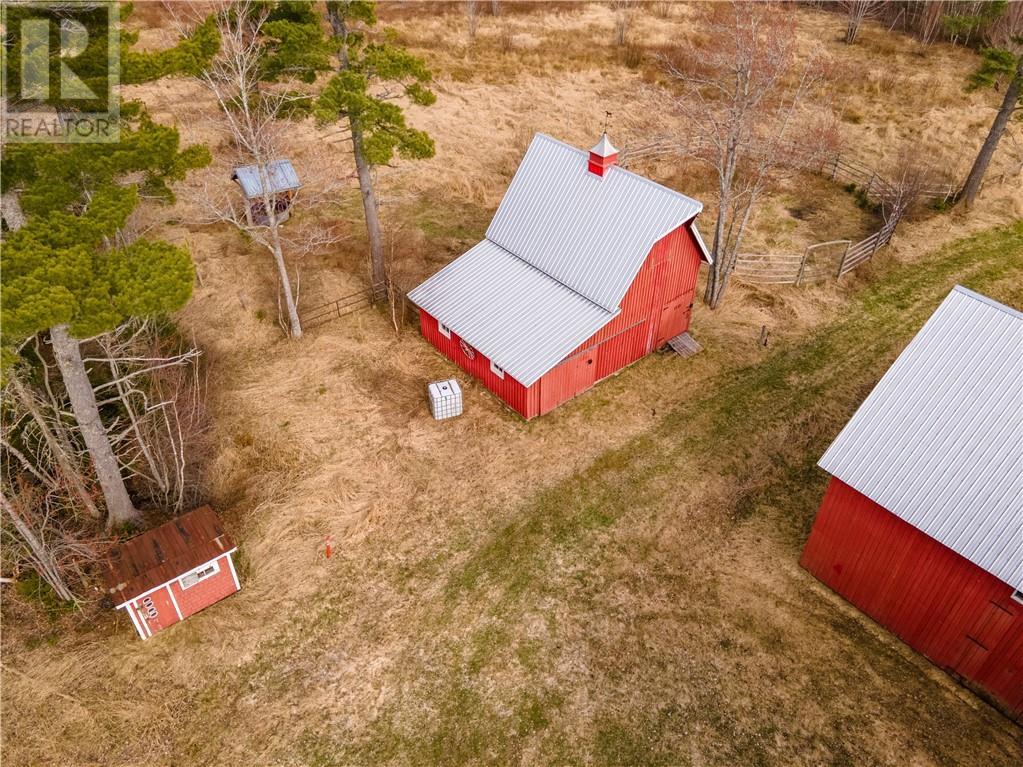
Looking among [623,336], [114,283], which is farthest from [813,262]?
[114,283]

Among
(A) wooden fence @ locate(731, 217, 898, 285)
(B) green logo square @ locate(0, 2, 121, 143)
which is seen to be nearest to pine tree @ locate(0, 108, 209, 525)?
(B) green logo square @ locate(0, 2, 121, 143)

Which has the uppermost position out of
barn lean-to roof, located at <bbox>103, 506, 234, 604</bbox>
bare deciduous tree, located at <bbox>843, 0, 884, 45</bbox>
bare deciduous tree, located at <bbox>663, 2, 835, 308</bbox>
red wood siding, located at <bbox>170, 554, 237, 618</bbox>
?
bare deciduous tree, located at <bbox>843, 0, 884, 45</bbox>

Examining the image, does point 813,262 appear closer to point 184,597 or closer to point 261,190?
point 261,190

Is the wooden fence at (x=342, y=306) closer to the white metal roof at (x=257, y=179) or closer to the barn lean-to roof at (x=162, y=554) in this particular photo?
the white metal roof at (x=257, y=179)

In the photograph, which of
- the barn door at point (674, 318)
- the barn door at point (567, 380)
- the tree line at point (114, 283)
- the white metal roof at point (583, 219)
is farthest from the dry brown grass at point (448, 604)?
the white metal roof at point (583, 219)

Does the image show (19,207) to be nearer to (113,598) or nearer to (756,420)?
(113,598)

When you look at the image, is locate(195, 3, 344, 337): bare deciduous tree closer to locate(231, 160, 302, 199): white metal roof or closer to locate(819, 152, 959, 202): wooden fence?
locate(231, 160, 302, 199): white metal roof
